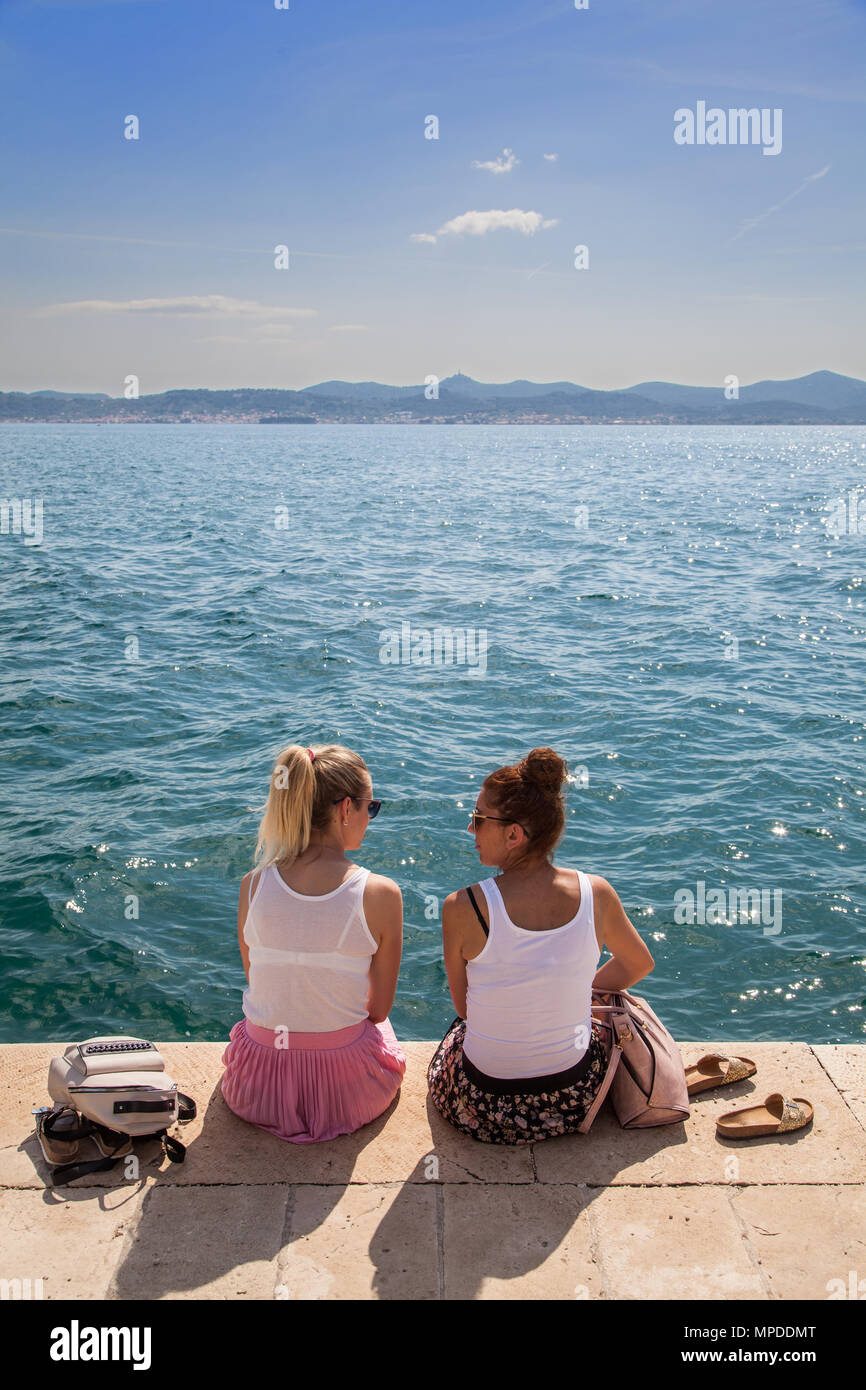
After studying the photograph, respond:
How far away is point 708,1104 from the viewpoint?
4.18 metres

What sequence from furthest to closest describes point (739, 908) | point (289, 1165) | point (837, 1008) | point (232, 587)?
point (232, 587) → point (739, 908) → point (837, 1008) → point (289, 1165)

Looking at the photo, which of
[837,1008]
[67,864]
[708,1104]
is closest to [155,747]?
[67,864]

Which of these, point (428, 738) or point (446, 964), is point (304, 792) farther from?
point (428, 738)

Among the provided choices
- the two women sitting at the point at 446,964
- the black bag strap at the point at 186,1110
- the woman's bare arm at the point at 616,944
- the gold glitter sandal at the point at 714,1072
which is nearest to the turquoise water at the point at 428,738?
the gold glitter sandal at the point at 714,1072

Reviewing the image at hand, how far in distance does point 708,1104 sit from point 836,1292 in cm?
104

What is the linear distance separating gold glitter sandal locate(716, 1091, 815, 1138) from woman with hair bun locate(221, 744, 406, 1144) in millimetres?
1391

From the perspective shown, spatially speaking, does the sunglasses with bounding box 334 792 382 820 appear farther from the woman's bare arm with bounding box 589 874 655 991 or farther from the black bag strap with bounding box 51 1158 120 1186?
the black bag strap with bounding box 51 1158 120 1186

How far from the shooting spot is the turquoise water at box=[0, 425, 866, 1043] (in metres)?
7.44

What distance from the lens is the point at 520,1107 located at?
3.82 metres

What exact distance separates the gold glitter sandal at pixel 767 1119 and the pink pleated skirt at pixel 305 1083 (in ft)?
4.61

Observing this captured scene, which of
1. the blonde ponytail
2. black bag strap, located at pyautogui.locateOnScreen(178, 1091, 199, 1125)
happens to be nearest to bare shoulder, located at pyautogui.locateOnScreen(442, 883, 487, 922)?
the blonde ponytail

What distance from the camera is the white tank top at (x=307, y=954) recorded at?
3.76m

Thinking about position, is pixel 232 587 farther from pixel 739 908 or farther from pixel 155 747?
pixel 739 908

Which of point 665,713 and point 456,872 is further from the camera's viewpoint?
point 665,713
